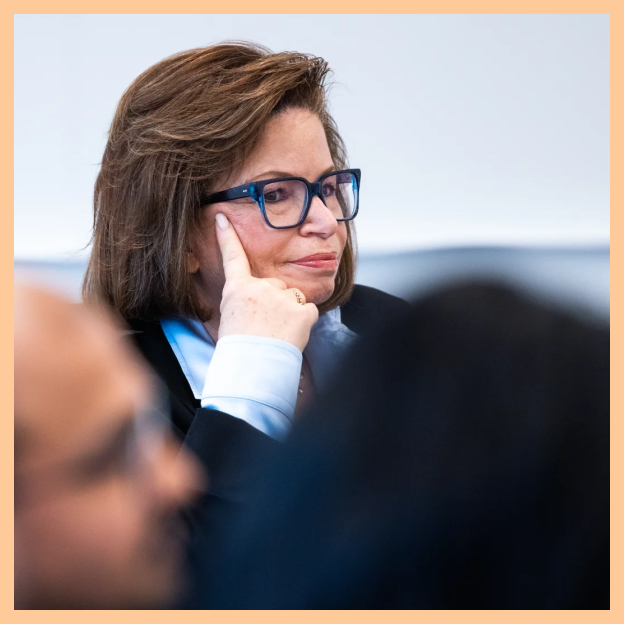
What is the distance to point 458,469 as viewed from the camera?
2.98 feet

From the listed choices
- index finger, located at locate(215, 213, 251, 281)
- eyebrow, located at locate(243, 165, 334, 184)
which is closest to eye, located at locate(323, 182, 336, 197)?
eyebrow, located at locate(243, 165, 334, 184)

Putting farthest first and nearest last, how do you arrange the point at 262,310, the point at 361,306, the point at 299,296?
the point at 361,306 → the point at 299,296 → the point at 262,310

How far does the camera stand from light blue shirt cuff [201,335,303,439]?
1.26 meters

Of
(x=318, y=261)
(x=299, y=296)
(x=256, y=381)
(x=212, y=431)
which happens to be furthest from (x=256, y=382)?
(x=318, y=261)

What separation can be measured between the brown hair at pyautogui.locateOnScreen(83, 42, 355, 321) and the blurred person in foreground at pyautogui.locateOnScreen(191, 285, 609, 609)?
72 centimetres

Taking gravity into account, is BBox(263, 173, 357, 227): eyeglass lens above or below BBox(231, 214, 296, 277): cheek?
above

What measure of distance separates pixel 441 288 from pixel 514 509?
11.9 inches

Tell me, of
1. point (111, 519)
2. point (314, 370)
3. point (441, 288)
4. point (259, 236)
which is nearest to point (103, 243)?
point (259, 236)

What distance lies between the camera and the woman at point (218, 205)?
149 cm

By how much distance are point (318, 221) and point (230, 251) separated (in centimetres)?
20

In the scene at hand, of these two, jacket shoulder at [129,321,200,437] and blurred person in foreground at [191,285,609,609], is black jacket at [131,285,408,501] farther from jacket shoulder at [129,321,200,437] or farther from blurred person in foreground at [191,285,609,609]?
blurred person in foreground at [191,285,609,609]

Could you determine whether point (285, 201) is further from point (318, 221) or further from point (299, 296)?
point (299, 296)

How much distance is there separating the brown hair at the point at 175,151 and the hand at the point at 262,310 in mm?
196

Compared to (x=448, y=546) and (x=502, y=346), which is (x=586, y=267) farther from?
(x=448, y=546)
